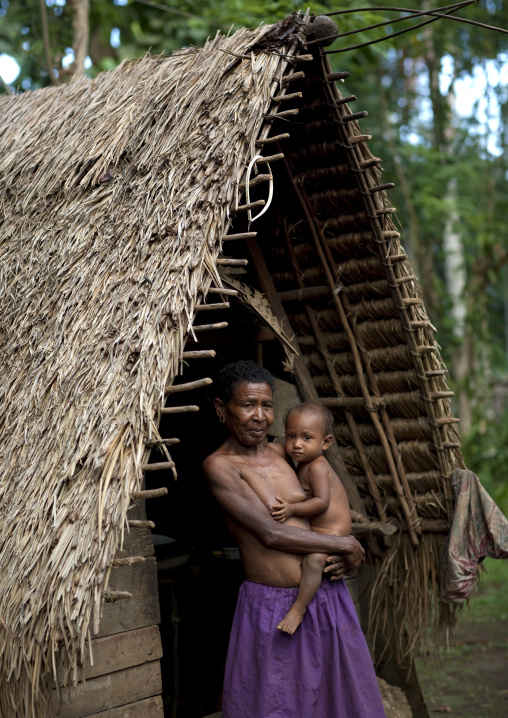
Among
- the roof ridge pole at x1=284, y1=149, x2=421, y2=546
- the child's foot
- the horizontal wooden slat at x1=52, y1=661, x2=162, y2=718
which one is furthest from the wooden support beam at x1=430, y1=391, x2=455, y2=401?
the horizontal wooden slat at x1=52, y1=661, x2=162, y2=718

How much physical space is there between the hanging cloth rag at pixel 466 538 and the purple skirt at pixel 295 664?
694 millimetres

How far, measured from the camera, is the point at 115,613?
9.33 feet

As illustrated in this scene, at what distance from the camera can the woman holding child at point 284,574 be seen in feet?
9.82

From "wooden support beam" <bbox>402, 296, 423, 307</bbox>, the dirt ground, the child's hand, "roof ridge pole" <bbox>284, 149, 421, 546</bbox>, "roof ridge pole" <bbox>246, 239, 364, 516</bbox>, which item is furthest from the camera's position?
the dirt ground

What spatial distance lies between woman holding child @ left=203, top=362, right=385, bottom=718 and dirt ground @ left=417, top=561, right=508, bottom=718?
3.77 feet

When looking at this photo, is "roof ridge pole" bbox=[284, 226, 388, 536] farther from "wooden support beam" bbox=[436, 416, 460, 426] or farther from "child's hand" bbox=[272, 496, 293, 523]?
"child's hand" bbox=[272, 496, 293, 523]

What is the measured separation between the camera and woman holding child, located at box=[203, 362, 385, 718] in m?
2.99

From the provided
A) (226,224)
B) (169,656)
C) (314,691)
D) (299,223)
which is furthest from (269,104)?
(169,656)

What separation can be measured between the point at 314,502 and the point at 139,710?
1084mm

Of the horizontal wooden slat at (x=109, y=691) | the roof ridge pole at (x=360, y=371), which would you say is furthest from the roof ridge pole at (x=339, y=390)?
the horizontal wooden slat at (x=109, y=691)

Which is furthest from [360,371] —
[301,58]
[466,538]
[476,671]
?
[476,671]

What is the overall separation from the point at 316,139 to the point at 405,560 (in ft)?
7.28

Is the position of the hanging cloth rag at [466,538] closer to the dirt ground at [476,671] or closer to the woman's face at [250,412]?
the dirt ground at [476,671]

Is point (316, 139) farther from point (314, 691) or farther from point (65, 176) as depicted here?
point (314, 691)
